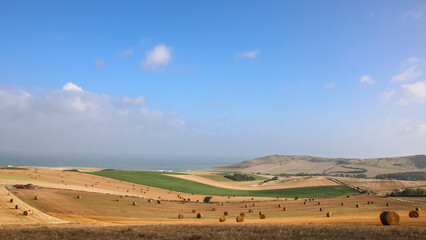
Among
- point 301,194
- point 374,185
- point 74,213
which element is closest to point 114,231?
point 74,213

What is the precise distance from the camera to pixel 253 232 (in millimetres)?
17328

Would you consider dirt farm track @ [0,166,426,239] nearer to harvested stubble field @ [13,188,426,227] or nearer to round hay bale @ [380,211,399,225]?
harvested stubble field @ [13,188,426,227]

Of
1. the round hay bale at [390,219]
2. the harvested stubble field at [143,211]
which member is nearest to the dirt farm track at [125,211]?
the harvested stubble field at [143,211]

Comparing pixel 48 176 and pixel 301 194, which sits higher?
pixel 48 176

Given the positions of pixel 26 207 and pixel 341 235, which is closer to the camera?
pixel 341 235

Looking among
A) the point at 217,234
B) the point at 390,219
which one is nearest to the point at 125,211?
the point at 217,234

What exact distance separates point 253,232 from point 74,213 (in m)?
20.6

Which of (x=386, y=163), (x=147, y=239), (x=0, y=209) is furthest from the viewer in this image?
(x=386, y=163)

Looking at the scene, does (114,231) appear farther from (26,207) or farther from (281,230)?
(26,207)

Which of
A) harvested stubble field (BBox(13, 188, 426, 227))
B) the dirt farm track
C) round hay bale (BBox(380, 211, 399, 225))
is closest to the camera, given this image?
round hay bale (BBox(380, 211, 399, 225))

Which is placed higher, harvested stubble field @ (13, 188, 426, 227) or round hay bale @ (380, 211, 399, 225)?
round hay bale @ (380, 211, 399, 225)

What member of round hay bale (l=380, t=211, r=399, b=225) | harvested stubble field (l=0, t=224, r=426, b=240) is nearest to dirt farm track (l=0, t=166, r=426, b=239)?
round hay bale (l=380, t=211, r=399, b=225)

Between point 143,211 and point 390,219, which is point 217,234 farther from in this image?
point 143,211

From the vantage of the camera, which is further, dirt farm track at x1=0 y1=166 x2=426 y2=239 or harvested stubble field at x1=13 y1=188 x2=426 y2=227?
harvested stubble field at x1=13 y1=188 x2=426 y2=227
